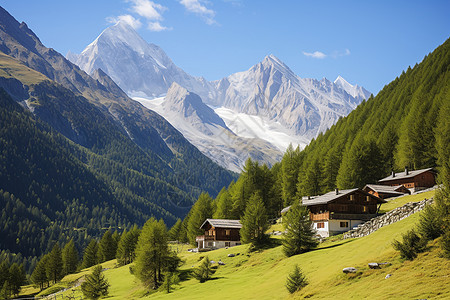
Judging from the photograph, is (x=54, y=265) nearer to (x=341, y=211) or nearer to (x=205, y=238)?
(x=205, y=238)

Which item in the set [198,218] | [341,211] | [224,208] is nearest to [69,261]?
[198,218]

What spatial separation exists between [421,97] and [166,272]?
112m

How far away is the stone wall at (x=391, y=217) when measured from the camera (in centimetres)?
6317

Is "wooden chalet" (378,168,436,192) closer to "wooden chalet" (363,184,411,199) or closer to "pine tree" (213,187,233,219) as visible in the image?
"wooden chalet" (363,184,411,199)

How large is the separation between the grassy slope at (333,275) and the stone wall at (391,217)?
304 centimetres

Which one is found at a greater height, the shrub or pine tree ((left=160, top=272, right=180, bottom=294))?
the shrub

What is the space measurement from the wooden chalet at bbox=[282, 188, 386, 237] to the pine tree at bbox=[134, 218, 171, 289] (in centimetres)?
3145

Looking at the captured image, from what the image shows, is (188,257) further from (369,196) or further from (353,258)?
(353,258)

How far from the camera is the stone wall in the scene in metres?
63.2

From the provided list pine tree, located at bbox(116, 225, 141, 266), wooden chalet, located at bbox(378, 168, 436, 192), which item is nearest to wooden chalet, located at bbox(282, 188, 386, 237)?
wooden chalet, located at bbox(378, 168, 436, 192)

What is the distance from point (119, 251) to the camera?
130m

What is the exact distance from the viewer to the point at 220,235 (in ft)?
329

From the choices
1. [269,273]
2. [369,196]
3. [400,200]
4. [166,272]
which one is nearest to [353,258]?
[269,273]

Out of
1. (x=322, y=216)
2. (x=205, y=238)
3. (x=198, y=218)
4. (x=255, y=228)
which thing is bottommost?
(x=205, y=238)
